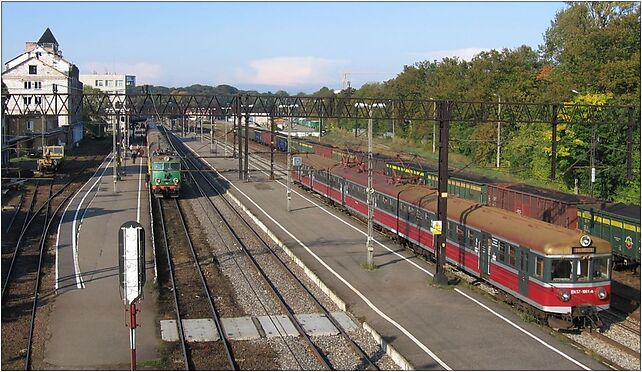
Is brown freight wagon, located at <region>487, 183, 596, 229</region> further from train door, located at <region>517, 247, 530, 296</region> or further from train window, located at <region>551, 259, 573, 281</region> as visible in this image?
train window, located at <region>551, 259, 573, 281</region>

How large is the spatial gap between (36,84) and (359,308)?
6911 cm

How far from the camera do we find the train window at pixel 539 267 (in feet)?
62.0

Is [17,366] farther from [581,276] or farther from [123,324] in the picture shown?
[581,276]

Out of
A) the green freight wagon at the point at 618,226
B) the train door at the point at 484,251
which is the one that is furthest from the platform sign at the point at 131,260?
the green freight wagon at the point at 618,226

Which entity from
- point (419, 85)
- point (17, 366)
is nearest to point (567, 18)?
point (419, 85)

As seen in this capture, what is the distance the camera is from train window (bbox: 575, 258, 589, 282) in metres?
18.7

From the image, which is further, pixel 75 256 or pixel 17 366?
pixel 75 256

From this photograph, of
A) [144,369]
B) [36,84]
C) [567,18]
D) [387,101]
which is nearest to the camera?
[144,369]

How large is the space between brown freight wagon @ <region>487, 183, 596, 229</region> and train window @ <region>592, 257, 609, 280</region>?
9768 mm

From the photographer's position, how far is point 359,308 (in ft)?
69.9

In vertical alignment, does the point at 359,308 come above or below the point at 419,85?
below

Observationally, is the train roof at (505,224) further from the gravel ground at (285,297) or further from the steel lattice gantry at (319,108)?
the gravel ground at (285,297)

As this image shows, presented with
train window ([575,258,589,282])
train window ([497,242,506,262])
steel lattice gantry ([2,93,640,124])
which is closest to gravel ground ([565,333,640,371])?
train window ([575,258,589,282])

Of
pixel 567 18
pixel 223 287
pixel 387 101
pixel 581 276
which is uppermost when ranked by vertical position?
pixel 567 18
